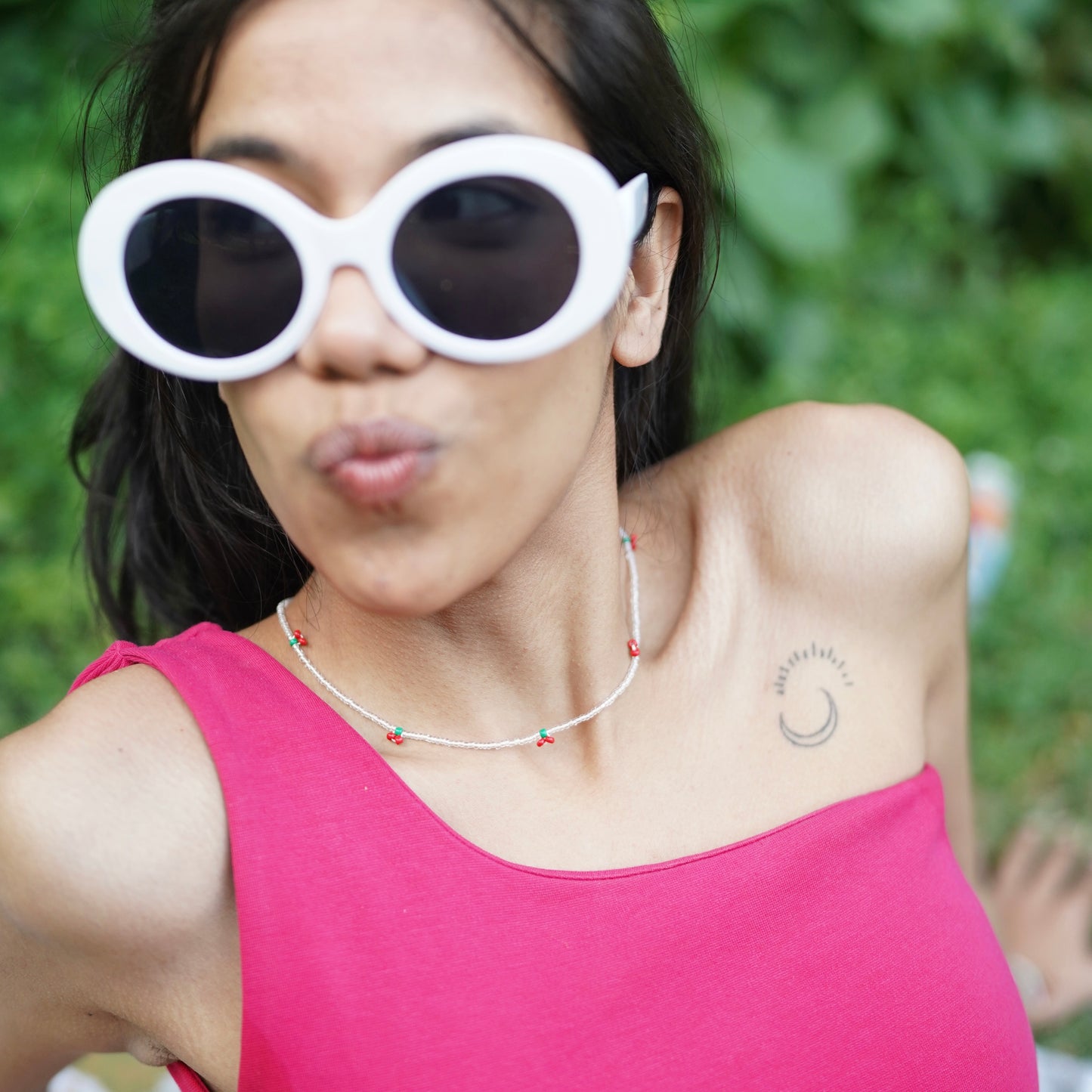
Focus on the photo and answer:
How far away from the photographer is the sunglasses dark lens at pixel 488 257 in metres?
1.25

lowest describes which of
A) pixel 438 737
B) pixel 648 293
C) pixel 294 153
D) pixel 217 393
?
pixel 438 737

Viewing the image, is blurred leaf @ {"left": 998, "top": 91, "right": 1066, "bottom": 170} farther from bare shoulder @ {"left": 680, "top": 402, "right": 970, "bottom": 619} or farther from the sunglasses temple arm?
the sunglasses temple arm

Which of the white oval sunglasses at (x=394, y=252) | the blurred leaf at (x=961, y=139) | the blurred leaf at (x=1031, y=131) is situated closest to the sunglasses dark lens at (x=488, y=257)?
the white oval sunglasses at (x=394, y=252)

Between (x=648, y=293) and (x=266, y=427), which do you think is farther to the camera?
(x=648, y=293)

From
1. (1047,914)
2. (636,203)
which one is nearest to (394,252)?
(636,203)

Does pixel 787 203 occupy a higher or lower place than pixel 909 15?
lower

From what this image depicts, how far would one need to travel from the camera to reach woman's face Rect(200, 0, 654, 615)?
1.25m

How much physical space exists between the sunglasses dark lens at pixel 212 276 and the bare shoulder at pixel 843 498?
0.82m

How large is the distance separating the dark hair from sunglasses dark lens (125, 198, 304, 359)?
17 centimetres

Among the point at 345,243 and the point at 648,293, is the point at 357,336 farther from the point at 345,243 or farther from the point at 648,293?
the point at 648,293

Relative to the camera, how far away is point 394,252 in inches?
49.3

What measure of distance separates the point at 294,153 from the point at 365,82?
0.10 meters

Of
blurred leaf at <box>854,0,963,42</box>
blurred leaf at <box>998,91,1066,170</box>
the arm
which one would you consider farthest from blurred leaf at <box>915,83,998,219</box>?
the arm

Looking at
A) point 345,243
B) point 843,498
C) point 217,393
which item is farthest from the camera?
point 843,498
